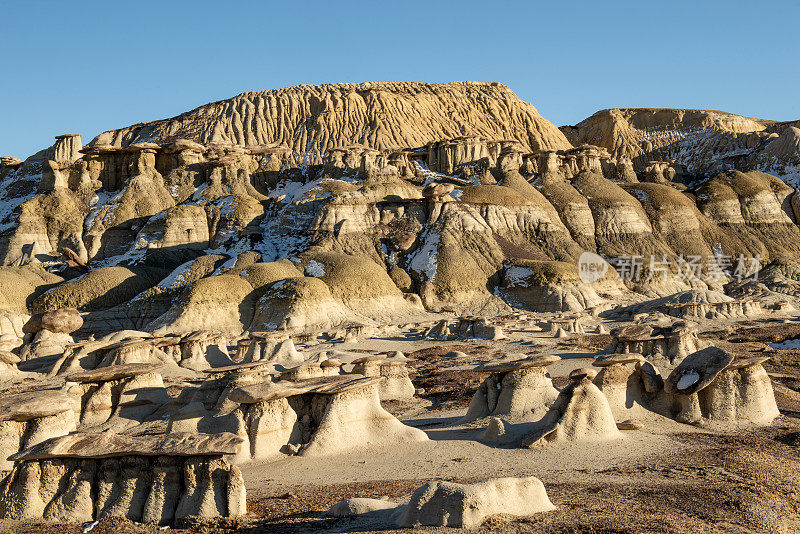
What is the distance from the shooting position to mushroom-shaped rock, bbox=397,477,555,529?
8.53m

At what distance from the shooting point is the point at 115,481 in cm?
1050

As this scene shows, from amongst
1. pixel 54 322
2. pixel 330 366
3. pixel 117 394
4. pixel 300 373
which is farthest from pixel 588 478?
pixel 54 322

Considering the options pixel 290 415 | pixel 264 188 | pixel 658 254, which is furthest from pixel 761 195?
pixel 290 415

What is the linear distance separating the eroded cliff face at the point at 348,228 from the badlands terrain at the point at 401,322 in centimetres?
30

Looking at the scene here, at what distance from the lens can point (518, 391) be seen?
54.4ft

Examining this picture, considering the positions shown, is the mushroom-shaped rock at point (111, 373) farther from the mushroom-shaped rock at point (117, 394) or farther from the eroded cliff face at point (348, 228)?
the eroded cliff face at point (348, 228)

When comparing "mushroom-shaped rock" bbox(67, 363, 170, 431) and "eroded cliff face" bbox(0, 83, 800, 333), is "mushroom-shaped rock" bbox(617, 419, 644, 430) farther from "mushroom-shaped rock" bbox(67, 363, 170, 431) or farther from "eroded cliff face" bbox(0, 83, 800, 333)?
"eroded cliff face" bbox(0, 83, 800, 333)

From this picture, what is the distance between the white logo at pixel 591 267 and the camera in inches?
2363

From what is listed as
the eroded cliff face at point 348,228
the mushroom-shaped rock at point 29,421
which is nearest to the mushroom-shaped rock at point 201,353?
the eroded cliff face at point 348,228

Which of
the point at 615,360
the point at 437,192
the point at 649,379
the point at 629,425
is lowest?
the point at 629,425

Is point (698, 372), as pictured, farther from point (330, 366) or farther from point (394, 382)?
point (330, 366)

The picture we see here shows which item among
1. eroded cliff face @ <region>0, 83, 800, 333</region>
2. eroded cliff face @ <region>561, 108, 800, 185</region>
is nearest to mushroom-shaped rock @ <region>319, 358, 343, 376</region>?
eroded cliff face @ <region>0, 83, 800, 333</region>

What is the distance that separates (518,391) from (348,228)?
46.4 meters

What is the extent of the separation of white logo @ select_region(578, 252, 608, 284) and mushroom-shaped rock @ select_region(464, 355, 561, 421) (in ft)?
141
